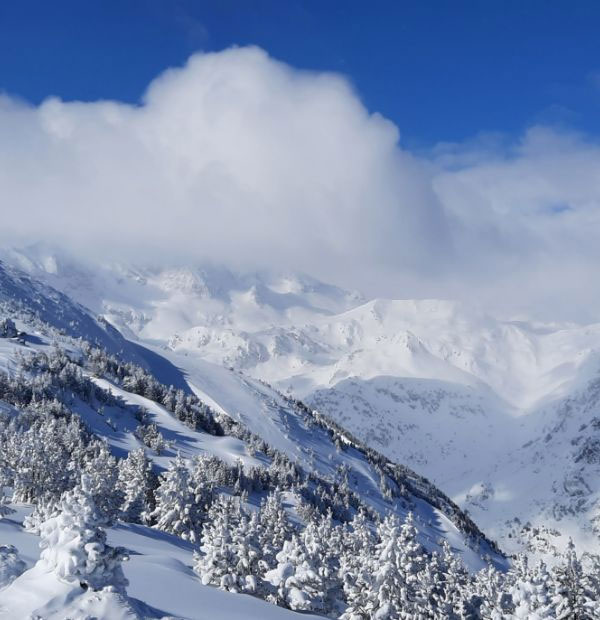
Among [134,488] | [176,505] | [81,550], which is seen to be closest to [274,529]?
[176,505]

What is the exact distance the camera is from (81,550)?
22.0m

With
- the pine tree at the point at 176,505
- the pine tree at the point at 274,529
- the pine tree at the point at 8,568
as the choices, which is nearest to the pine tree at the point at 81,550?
the pine tree at the point at 8,568

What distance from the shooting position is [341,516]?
160 m

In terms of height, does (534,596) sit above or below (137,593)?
above

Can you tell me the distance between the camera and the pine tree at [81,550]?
2181 cm

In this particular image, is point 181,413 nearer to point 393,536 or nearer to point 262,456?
point 262,456

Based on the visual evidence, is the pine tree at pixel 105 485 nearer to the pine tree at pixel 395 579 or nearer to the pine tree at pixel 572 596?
the pine tree at pixel 395 579

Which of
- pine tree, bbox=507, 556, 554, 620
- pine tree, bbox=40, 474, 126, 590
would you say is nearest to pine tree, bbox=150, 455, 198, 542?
pine tree, bbox=507, 556, 554, 620

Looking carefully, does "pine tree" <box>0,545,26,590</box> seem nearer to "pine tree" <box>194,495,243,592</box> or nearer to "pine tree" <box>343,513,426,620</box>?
"pine tree" <box>194,495,243,592</box>

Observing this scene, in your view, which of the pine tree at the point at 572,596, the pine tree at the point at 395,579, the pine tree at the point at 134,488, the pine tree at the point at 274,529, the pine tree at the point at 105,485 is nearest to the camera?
the pine tree at the point at 572,596

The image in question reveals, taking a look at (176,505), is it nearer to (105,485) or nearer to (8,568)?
(105,485)

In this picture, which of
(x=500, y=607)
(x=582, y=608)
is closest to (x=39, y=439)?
(x=500, y=607)

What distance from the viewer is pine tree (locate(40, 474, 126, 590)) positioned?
71.6 ft

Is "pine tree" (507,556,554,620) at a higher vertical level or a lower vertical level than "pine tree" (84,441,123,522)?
lower
